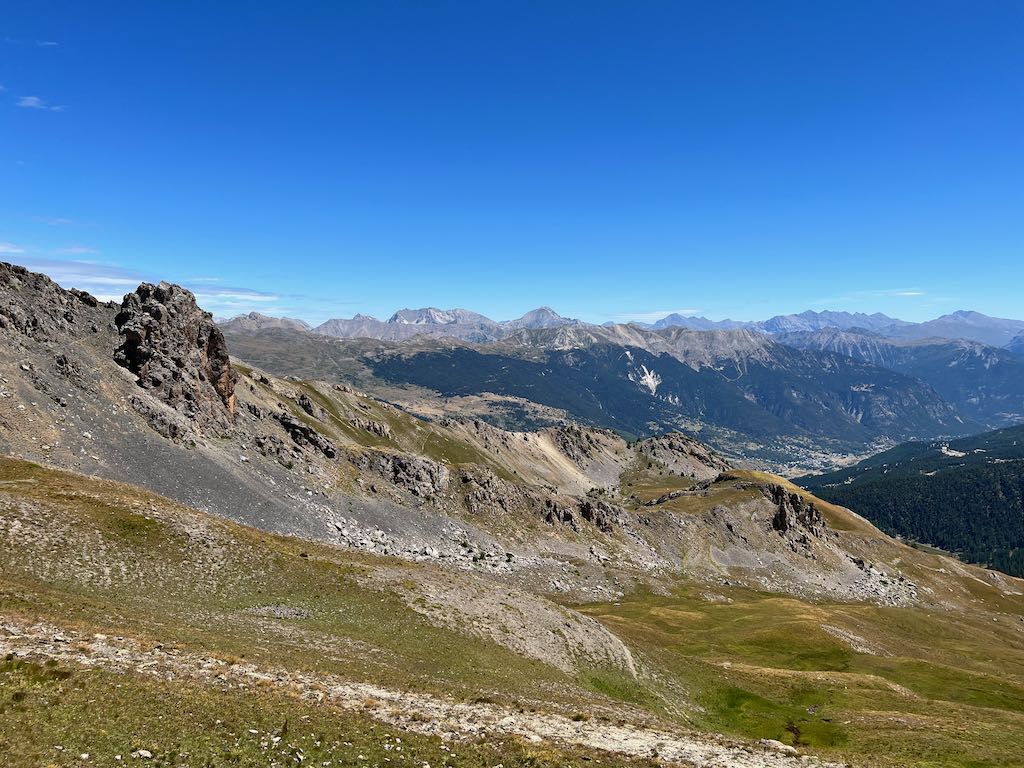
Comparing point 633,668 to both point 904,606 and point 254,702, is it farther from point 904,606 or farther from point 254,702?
point 904,606

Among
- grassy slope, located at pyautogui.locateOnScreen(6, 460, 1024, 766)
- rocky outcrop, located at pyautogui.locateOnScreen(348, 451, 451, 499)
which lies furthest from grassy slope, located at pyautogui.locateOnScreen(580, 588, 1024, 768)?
rocky outcrop, located at pyautogui.locateOnScreen(348, 451, 451, 499)

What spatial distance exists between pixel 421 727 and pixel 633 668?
35.8 meters

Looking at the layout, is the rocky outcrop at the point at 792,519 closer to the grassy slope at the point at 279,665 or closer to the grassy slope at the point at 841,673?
the grassy slope at the point at 841,673

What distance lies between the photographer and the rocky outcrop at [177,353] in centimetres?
10700

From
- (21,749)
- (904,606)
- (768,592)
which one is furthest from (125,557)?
(904,606)

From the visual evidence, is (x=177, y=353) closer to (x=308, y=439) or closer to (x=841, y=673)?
(x=308, y=439)

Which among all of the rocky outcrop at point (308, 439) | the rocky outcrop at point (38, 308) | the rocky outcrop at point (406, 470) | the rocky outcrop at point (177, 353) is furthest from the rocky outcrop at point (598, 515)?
the rocky outcrop at point (38, 308)

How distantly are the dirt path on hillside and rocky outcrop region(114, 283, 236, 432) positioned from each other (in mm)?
85221

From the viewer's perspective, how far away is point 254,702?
27297mm

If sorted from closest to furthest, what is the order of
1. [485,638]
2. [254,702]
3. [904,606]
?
[254,702]
[485,638]
[904,606]

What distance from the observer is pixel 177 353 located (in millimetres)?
114500

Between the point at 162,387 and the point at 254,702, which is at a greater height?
the point at 162,387

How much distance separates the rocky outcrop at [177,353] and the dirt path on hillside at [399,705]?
85.2 meters

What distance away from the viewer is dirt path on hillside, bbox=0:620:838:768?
28.5 metres
